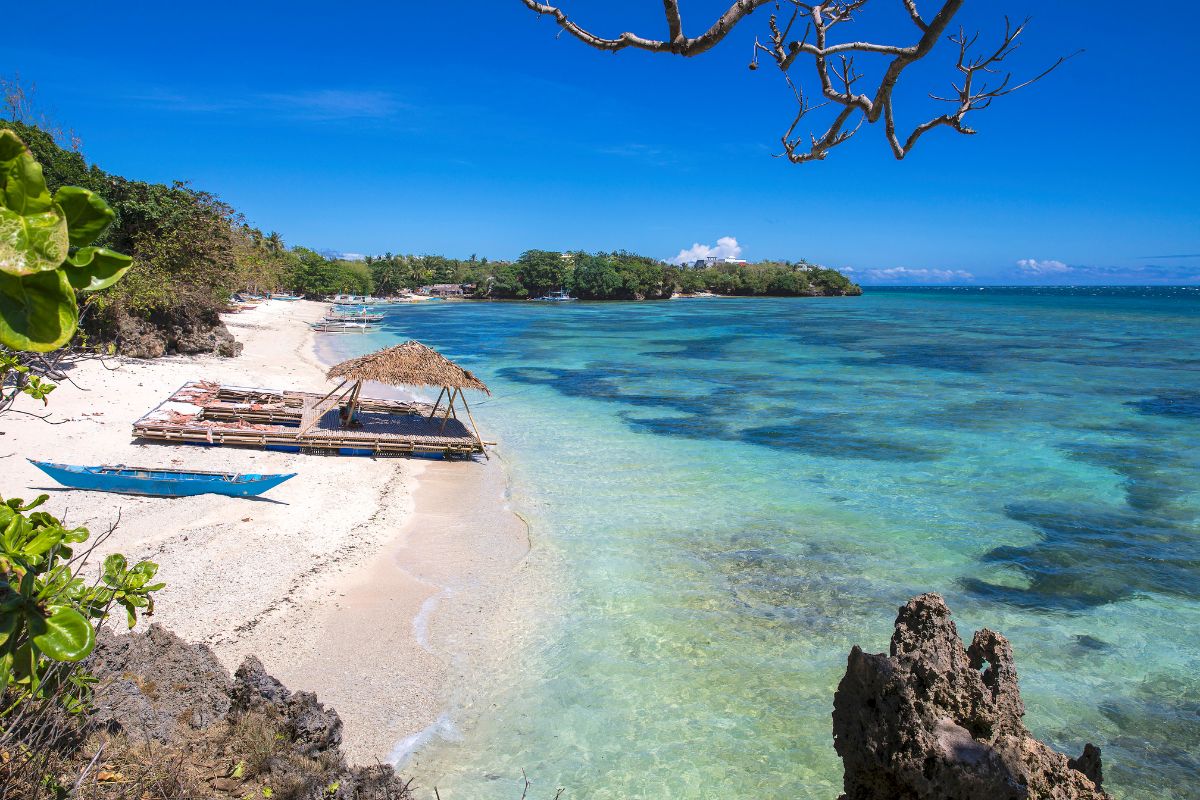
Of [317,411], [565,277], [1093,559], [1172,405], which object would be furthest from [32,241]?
[565,277]

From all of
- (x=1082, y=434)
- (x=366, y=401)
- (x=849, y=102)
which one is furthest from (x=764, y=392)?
(x=849, y=102)

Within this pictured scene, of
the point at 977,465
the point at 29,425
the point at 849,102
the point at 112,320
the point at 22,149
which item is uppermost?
the point at 849,102

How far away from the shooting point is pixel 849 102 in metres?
2.72

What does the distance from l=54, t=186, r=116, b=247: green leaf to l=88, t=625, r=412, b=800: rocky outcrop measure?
Result: 2.92 metres

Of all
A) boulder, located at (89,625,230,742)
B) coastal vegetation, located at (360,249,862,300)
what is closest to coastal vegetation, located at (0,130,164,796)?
boulder, located at (89,625,230,742)

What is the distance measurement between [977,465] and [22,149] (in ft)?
54.7

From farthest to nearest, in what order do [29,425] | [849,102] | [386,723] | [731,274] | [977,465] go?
[731,274] → [977,465] → [29,425] → [386,723] → [849,102]

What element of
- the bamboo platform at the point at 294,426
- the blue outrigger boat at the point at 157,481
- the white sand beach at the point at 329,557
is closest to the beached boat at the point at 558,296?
the bamboo platform at the point at 294,426

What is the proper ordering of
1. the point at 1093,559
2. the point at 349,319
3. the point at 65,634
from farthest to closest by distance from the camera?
the point at 349,319 → the point at 1093,559 → the point at 65,634

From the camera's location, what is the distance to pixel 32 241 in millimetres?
1113

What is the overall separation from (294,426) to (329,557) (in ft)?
21.6

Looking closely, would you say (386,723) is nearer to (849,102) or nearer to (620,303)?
(849,102)

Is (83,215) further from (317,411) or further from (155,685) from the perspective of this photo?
(317,411)

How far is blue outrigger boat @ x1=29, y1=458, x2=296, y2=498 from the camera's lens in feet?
32.7
